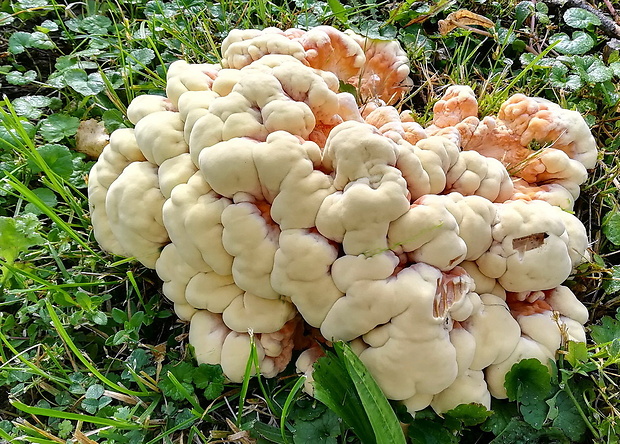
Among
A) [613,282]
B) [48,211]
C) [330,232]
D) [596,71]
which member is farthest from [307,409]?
[596,71]

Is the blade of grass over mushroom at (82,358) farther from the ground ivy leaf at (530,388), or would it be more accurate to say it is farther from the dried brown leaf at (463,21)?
the dried brown leaf at (463,21)

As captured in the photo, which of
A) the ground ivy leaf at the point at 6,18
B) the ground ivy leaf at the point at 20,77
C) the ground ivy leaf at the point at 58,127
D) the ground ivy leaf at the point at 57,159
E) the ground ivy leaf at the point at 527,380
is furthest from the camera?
the ground ivy leaf at the point at 6,18

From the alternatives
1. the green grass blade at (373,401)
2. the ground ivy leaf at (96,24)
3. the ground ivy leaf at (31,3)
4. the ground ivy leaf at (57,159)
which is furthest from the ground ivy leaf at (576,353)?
the ground ivy leaf at (31,3)

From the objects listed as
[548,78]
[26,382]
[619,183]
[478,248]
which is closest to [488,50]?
[548,78]

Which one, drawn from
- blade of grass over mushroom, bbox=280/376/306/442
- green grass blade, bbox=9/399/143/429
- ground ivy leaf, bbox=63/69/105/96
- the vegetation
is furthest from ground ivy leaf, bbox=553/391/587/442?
ground ivy leaf, bbox=63/69/105/96

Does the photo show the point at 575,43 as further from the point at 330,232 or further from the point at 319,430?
the point at 319,430

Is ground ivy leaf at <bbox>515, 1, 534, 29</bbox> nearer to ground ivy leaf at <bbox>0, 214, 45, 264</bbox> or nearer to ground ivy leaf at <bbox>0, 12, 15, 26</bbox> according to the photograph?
ground ivy leaf at <bbox>0, 214, 45, 264</bbox>

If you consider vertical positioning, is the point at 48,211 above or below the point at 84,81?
below
